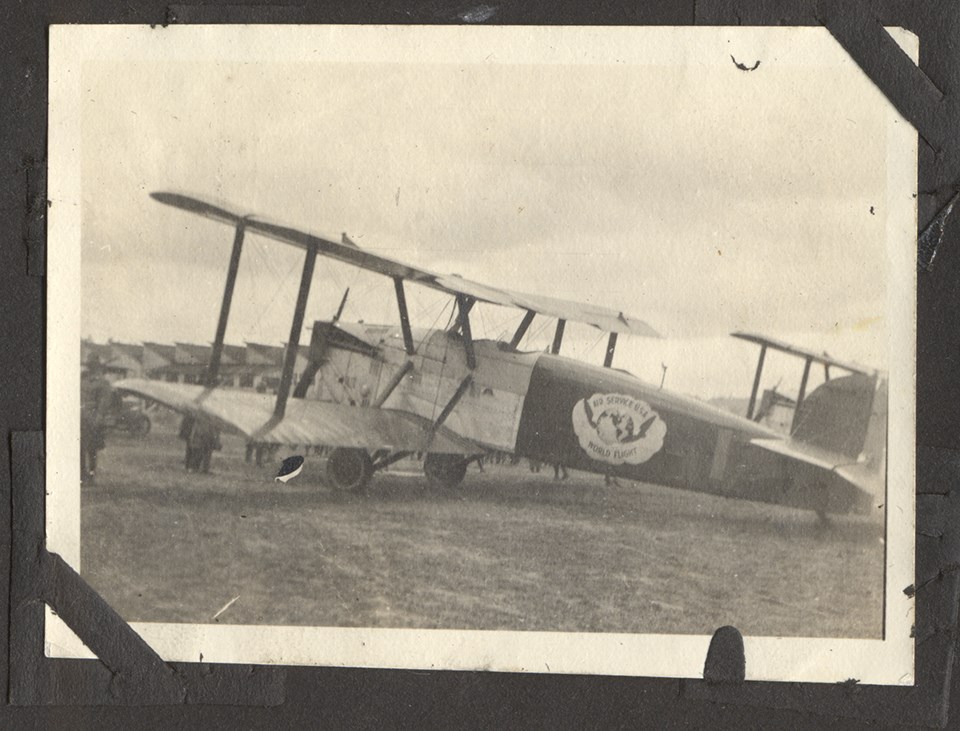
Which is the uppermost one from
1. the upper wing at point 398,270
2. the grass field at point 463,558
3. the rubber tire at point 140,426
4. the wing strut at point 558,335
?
the upper wing at point 398,270

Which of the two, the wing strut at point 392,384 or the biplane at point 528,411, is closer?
the biplane at point 528,411

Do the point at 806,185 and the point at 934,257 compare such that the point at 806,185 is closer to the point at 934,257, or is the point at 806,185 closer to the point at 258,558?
the point at 934,257

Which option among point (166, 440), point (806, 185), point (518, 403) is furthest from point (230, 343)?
point (806, 185)

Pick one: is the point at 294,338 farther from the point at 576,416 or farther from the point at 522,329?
the point at 576,416

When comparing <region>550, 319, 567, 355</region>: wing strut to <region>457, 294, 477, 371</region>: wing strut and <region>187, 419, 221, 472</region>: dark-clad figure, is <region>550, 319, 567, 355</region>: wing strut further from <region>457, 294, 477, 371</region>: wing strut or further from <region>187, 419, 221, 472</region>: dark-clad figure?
<region>187, 419, 221, 472</region>: dark-clad figure

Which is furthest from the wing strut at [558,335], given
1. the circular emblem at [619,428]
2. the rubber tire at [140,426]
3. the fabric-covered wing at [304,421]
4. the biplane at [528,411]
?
the rubber tire at [140,426]

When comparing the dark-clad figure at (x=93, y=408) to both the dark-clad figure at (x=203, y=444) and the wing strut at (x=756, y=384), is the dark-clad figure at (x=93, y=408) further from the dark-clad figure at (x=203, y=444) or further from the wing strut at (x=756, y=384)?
the wing strut at (x=756, y=384)

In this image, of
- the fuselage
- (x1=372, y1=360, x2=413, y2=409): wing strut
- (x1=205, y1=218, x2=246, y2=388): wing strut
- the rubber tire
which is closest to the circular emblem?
the fuselage
